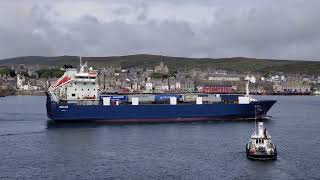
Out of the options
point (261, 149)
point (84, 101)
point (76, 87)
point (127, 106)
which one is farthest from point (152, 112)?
point (261, 149)

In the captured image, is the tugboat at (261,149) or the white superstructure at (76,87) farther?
the white superstructure at (76,87)

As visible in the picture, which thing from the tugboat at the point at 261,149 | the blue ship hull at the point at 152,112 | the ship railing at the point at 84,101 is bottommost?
the tugboat at the point at 261,149

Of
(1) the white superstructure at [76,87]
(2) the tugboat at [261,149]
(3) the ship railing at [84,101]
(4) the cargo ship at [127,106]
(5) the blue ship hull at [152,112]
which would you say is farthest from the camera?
(1) the white superstructure at [76,87]

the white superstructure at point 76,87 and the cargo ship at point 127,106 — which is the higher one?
the white superstructure at point 76,87

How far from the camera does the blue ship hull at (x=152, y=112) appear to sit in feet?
194

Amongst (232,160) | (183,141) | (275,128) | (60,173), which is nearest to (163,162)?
(232,160)

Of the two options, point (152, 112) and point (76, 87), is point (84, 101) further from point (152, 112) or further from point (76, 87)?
point (152, 112)

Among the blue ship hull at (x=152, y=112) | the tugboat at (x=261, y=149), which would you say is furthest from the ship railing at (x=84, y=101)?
the tugboat at (x=261, y=149)

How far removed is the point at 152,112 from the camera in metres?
61.7

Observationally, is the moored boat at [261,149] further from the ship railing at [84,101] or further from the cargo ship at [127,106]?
the ship railing at [84,101]

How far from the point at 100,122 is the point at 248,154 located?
85.0 ft

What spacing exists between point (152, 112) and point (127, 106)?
2734 mm

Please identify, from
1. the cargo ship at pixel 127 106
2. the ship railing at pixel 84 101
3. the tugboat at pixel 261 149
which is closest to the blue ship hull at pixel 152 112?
the cargo ship at pixel 127 106

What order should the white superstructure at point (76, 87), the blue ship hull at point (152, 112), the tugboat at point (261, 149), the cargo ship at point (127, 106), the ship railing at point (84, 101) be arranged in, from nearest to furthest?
the tugboat at point (261, 149) → the blue ship hull at point (152, 112) → the cargo ship at point (127, 106) → the ship railing at point (84, 101) → the white superstructure at point (76, 87)
